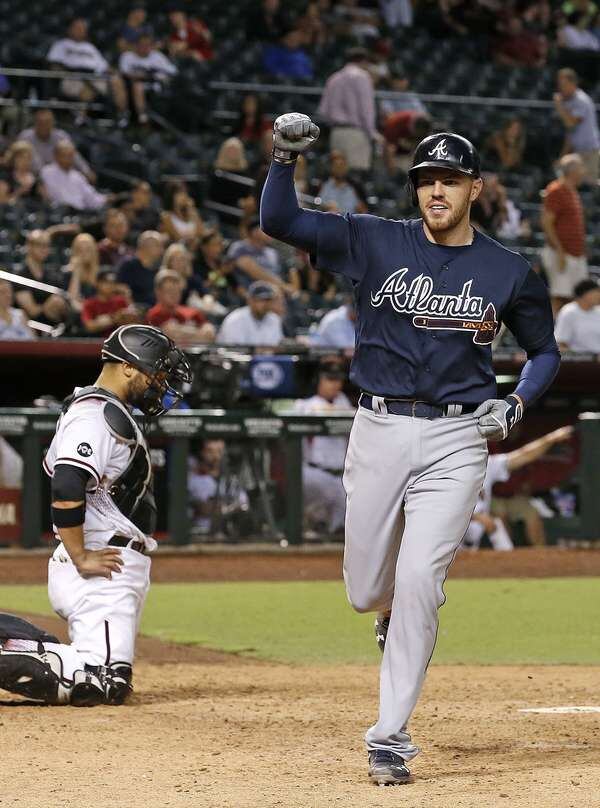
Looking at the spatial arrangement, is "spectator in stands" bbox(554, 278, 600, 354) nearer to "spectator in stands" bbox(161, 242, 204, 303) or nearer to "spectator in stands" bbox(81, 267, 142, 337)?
"spectator in stands" bbox(161, 242, 204, 303)

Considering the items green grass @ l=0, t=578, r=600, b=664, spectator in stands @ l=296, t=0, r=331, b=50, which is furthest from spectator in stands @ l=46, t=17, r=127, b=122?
green grass @ l=0, t=578, r=600, b=664

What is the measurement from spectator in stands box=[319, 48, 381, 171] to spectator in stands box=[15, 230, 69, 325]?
184 inches

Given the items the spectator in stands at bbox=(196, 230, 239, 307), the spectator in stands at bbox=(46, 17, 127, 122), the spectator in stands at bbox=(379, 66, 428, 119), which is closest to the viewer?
Result: the spectator in stands at bbox=(196, 230, 239, 307)

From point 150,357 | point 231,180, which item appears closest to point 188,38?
point 231,180

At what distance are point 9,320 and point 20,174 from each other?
2.96 m

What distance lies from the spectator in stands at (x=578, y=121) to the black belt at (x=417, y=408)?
1499 centimetres

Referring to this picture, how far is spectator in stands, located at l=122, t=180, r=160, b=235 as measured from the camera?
1518 cm

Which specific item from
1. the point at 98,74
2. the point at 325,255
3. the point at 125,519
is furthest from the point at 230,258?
the point at 325,255

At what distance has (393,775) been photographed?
14.4 ft

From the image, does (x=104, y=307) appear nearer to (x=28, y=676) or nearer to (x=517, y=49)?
(x=28, y=676)

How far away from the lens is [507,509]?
514 inches

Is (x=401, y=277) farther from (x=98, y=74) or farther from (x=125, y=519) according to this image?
(x=98, y=74)

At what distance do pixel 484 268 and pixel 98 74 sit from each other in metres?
12.8

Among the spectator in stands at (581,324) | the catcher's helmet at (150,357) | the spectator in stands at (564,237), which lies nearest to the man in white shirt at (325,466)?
the spectator in stands at (581,324)
